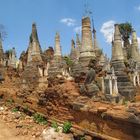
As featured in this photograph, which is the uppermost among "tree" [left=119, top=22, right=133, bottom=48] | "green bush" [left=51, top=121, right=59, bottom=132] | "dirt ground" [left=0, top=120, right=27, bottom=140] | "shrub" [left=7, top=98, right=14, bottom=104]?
"tree" [left=119, top=22, right=133, bottom=48]

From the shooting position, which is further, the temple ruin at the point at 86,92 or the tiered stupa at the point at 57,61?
the tiered stupa at the point at 57,61

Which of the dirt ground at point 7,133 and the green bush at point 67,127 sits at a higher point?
the green bush at point 67,127

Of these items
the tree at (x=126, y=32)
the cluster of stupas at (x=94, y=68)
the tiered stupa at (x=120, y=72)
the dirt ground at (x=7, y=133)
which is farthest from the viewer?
the tree at (x=126, y=32)

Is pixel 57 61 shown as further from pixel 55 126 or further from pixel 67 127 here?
pixel 67 127

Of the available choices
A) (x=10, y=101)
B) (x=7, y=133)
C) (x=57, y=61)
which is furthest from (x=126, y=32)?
(x=7, y=133)

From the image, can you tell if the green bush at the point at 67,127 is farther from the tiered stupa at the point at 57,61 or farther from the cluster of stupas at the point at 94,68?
the tiered stupa at the point at 57,61

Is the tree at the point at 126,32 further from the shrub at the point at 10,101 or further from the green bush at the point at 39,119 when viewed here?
the green bush at the point at 39,119

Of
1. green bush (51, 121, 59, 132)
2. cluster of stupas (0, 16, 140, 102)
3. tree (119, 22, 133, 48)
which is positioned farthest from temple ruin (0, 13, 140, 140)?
tree (119, 22, 133, 48)

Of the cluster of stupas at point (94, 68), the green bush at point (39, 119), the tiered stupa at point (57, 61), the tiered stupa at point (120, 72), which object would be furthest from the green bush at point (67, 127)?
the tiered stupa at point (57, 61)

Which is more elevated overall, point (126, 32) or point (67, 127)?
point (126, 32)

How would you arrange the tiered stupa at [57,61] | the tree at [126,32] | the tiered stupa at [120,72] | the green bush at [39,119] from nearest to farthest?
1. the green bush at [39,119]
2. the tiered stupa at [120,72]
3. the tiered stupa at [57,61]
4. the tree at [126,32]

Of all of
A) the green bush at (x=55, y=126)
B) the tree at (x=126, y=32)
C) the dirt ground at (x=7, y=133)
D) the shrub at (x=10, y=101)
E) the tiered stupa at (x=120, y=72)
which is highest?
the tree at (x=126, y=32)

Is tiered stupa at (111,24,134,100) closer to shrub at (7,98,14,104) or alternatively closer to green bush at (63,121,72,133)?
shrub at (7,98,14,104)

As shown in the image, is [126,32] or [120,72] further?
[126,32]
